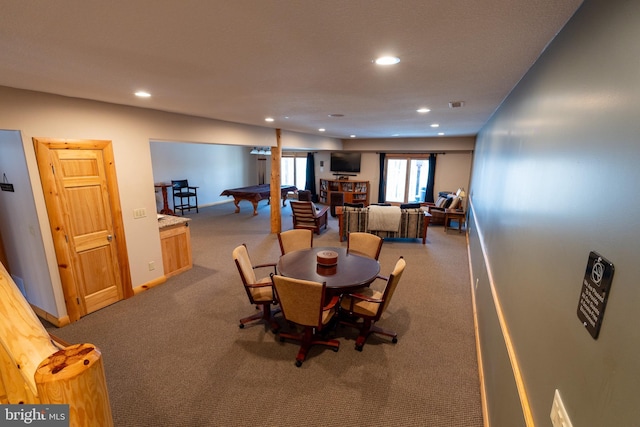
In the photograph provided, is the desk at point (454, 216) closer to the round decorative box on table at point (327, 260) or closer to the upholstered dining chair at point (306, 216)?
the upholstered dining chair at point (306, 216)

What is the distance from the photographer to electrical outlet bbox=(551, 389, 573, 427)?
853mm

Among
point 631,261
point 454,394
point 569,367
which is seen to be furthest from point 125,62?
point 454,394

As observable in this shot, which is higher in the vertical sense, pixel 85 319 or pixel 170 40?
pixel 170 40

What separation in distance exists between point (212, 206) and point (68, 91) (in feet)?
24.7

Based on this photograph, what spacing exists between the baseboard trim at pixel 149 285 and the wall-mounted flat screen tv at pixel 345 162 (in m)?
7.42

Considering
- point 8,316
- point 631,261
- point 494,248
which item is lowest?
point 494,248

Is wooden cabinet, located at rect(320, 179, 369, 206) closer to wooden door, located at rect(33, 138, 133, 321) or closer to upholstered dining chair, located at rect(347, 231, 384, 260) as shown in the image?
upholstered dining chair, located at rect(347, 231, 384, 260)

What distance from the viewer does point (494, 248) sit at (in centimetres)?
247

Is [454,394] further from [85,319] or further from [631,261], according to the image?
[85,319]

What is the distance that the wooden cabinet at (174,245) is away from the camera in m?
4.14

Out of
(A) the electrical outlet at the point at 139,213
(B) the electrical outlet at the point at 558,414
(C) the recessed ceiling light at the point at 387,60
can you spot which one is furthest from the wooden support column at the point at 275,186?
(B) the electrical outlet at the point at 558,414

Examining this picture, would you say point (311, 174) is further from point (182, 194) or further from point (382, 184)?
point (182, 194)

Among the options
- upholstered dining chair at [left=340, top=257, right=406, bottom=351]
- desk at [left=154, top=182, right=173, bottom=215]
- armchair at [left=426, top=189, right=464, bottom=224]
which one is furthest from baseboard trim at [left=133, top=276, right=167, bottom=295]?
armchair at [left=426, top=189, right=464, bottom=224]

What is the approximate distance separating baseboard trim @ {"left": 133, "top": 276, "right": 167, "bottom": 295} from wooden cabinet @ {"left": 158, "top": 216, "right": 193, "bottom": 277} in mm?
114
